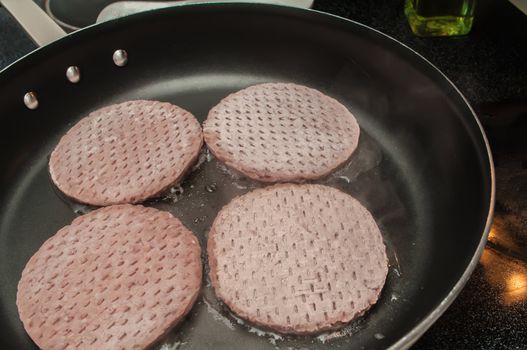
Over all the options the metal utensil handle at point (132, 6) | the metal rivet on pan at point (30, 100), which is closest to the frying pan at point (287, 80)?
the metal rivet on pan at point (30, 100)

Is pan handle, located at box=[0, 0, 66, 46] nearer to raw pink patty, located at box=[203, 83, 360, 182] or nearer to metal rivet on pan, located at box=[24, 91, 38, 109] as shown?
metal rivet on pan, located at box=[24, 91, 38, 109]

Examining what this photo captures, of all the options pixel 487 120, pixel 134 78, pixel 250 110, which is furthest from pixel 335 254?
pixel 134 78

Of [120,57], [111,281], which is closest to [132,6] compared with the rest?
[120,57]

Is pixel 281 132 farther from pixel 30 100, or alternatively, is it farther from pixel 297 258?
pixel 30 100

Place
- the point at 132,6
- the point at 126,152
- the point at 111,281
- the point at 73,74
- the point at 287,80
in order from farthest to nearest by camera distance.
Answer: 1. the point at 132,6
2. the point at 287,80
3. the point at 73,74
4. the point at 126,152
5. the point at 111,281

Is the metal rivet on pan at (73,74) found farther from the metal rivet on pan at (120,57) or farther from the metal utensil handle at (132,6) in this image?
the metal utensil handle at (132,6)

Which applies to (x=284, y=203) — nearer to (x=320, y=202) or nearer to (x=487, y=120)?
(x=320, y=202)

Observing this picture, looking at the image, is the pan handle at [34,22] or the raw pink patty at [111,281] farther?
the pan handle at [34,22]
